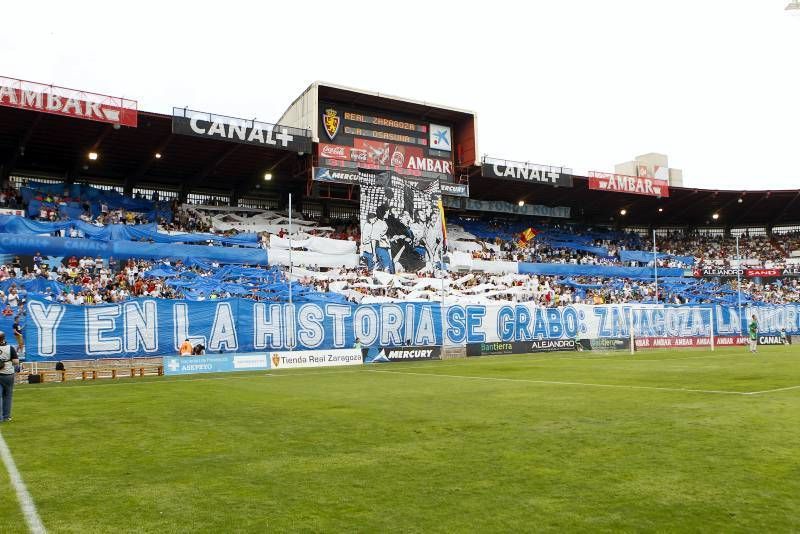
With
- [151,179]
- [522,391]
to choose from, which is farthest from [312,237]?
[522,391]

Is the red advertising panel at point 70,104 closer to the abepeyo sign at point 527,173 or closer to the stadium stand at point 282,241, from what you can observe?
the stadium stand at point 282,241

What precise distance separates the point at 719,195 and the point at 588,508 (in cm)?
6849

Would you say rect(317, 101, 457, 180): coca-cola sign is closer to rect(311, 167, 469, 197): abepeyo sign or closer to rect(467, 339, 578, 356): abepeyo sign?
rect(311, 167, 469, 197): abepeyo sign

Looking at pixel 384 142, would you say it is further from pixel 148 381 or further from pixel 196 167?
pixel 148 381

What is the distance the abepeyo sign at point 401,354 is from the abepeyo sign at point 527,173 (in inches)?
926

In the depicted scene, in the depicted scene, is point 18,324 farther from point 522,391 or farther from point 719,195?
point 719,195

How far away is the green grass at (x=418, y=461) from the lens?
625 centimetres

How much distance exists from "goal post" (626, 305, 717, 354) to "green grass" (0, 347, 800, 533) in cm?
2706

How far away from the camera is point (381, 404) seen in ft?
51.3

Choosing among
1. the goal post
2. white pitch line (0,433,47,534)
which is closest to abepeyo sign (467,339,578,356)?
the goal post

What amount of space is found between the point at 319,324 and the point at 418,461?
79.9 feet

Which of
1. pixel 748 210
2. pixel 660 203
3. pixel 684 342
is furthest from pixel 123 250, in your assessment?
pixel 748 210

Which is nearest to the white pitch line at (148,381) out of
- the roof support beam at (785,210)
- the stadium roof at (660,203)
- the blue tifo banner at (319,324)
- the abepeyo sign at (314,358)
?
the abepeyo sign at (314,358)

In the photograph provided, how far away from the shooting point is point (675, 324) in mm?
45562
